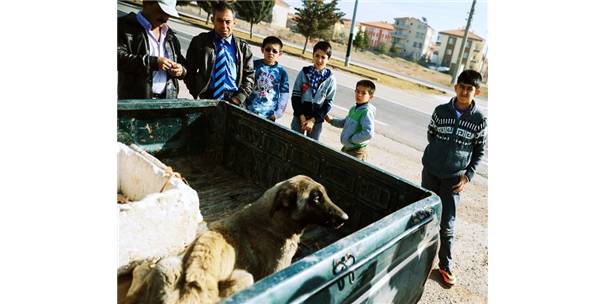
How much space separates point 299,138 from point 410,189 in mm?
897

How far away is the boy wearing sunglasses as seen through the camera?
4.04m

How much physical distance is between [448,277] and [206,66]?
287 cm

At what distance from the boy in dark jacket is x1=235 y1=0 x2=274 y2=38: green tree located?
84.5ft

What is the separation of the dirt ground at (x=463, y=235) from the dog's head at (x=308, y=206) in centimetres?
154

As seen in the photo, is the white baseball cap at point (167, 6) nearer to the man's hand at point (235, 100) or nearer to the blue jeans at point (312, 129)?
the man's hand at point (235, 100)

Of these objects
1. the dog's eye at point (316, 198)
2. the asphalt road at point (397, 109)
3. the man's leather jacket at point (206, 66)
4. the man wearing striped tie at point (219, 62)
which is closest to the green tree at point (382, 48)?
the asphalt road at point (397, 109)

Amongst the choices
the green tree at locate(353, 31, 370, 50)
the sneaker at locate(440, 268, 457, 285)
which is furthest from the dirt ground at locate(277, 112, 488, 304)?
the green tree at locate(353, 31, 370, 50)

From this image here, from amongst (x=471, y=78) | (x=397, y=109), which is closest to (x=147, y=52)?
(x=471, y=78)

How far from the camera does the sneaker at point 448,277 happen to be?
3.34m

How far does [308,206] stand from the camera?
210 cm

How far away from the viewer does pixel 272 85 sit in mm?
4129

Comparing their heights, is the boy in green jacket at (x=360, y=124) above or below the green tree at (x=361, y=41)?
below

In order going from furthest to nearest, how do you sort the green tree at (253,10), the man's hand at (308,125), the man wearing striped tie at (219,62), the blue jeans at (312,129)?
the green tree at (253,10)
the blue jeans at (312,129)
the man's hand at (308,125)
the man wearing striped tie at (219,62)
